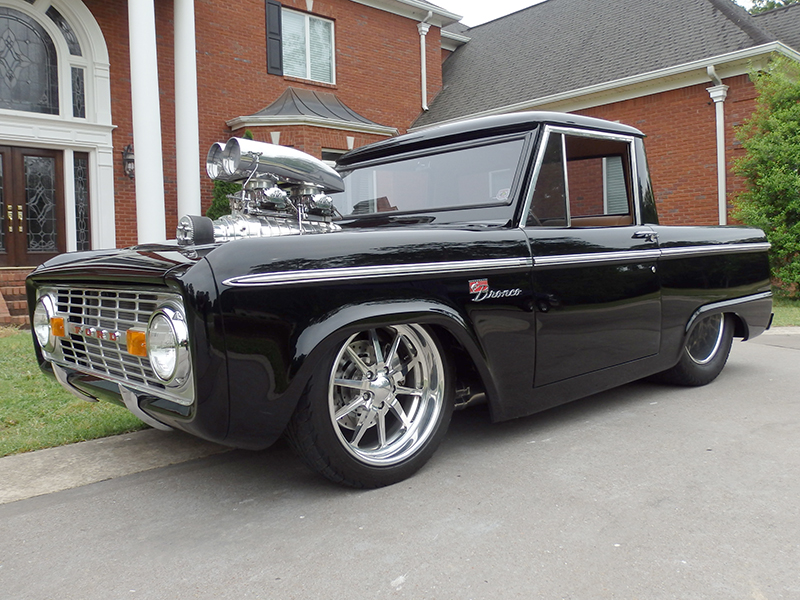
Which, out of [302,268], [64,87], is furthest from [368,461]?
[64,87]

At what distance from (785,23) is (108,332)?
15.2 meters

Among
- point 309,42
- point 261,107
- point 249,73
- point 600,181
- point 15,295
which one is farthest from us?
point 309,42

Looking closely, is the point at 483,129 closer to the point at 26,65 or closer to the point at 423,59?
the point at 26,65

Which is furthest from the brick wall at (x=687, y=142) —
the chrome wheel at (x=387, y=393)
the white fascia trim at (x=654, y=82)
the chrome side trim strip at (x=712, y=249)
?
the chrome wheel at (x=387, y=393)

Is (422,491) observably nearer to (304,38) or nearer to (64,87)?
(64,87)

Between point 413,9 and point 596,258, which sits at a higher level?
point 413,9

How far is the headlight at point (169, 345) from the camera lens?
2244mm

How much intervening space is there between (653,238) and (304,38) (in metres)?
11.8

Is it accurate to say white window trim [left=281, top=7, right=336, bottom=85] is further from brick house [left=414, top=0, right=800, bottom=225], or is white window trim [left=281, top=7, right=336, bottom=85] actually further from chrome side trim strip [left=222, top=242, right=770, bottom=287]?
chrome side trim strip [left=222, top=242, right=770, bottom=287]

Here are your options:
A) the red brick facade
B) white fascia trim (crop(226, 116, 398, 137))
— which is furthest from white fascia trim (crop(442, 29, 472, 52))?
white fascia trim (crop(226, 116, 398, 137))

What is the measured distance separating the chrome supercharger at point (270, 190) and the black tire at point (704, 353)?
2.44 meters

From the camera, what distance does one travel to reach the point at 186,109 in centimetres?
1092

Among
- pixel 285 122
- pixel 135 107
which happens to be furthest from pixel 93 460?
pixel 285 122

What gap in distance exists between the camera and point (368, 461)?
269cm
